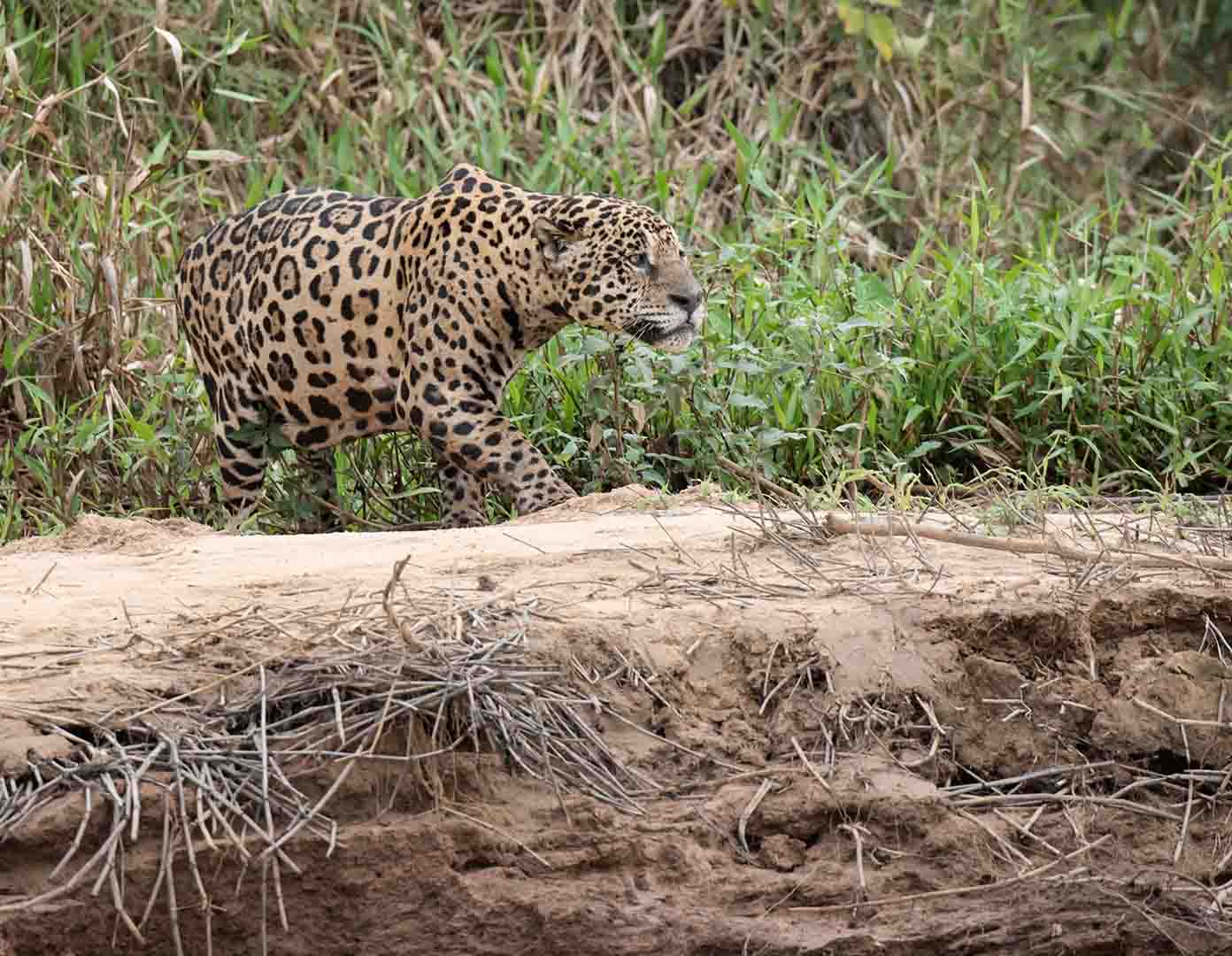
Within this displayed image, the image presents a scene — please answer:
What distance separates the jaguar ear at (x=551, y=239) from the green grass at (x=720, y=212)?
44 cm

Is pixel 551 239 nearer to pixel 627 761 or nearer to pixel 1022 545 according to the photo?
pixel 1022 545

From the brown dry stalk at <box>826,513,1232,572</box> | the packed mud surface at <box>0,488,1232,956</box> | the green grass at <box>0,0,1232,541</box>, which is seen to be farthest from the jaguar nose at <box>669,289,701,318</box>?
the packed mud surface at <box>0,488,1232,956</box>

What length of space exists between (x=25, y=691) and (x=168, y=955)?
607 millimetres

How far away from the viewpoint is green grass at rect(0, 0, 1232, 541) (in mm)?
6367

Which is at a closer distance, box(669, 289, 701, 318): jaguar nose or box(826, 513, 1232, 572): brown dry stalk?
box(826, 513, 1232, 572): brown dry stalk

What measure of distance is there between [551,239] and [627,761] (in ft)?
8.43

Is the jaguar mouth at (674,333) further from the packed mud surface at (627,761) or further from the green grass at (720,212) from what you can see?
the packed mud surface at (627,761)

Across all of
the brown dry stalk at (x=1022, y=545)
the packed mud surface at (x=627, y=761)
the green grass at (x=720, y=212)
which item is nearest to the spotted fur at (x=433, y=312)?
the green grass at (x=720, y=212)

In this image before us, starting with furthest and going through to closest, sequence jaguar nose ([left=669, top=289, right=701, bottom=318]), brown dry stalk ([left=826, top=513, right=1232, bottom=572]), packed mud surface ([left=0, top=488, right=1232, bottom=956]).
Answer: jaguar nose ([left=669, top=289, right=701, bottom=318]) → brown dry stalk ([left=826, top=513, right=1232, bottom=572]) → packed mud surface ([left=0, top=488, right=1232, bottom=956])

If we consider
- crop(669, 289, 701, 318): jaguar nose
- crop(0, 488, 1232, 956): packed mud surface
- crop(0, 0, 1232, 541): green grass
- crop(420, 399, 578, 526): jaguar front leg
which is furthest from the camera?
crop(0, 0, 1232, 541): green grass

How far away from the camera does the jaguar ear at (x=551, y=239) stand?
19.5 feet

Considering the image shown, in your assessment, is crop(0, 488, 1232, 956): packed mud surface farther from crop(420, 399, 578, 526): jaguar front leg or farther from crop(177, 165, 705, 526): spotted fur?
crop(177, 165, 705, 526): spotted fur

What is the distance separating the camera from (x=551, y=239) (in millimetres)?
5969

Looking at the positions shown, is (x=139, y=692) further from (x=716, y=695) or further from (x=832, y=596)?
(x=832, y=596)
